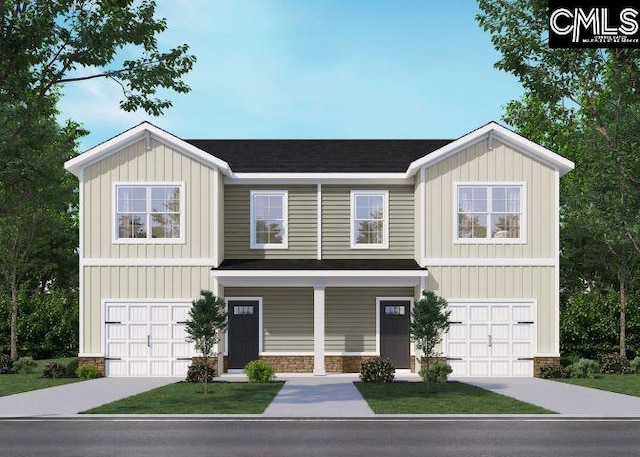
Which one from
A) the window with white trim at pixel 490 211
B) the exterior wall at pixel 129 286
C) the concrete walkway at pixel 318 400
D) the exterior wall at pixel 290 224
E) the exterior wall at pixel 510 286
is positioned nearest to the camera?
the concrete walkway at pixel 318 400

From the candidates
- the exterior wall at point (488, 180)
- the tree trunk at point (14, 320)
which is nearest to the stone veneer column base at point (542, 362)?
the exterior wall at point (488, 180)

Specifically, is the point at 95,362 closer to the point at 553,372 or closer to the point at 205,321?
the point at 205,321

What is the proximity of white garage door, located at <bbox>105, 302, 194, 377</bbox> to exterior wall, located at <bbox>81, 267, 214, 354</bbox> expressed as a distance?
0.99 ft

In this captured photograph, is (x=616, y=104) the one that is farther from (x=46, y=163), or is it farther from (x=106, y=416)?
(x=46, y=163)

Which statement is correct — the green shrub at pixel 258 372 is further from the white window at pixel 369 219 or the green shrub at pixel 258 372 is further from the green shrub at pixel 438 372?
the white window at pixel 369 219

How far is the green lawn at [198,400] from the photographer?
60.4ft

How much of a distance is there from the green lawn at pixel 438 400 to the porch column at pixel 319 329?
3.41m

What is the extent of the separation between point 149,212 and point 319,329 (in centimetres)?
679

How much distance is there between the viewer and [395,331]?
97.6 feet

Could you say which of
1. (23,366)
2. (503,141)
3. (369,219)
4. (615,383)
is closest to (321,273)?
(369,219)

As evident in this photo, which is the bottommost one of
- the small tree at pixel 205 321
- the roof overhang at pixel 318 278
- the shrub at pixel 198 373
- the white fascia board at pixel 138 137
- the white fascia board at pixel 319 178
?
the shrub at pixel 198 373

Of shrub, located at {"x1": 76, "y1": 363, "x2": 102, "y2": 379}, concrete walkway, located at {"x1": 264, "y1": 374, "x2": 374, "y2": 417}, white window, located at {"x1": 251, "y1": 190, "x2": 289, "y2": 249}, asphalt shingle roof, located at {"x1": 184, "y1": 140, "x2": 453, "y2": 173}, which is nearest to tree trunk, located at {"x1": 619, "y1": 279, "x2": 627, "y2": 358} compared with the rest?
asphalt shingle roof, located at {"x1": 184, "y1": 140, "x2": 453, "y2": 173}

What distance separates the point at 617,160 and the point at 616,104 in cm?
176

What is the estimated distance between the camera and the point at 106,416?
1741 cm
